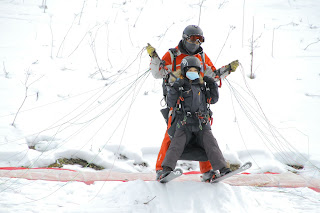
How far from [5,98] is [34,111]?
0.45m

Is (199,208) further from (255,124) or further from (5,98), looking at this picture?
(5,98)

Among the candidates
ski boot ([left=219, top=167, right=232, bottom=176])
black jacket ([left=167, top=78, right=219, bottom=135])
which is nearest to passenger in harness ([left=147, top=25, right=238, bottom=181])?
black jacket ([left=167, top=78, right=219, bottom=135])

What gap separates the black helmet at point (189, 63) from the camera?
3262mm

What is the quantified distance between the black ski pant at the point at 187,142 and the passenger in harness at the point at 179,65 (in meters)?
0.18

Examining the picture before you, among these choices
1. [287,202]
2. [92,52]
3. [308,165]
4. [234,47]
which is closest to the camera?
[287,202]

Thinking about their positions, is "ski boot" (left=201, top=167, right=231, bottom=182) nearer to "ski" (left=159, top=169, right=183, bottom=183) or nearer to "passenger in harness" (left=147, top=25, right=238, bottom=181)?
"passenger in harness" (left=147, top=25, right=238, bottom=181)

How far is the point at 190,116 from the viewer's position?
3.28 m

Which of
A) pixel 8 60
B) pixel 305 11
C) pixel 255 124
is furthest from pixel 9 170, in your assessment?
pixel 305 11

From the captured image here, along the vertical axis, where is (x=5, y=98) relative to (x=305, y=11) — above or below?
below

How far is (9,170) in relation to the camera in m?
3.66

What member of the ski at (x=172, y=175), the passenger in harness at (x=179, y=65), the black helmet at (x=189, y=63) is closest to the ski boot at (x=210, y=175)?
the passenger in harness at (x=179, y=65)

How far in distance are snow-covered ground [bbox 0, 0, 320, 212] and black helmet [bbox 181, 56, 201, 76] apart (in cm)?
69

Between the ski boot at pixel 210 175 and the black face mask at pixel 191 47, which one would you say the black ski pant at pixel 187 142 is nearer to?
the ski boot at pixel 210 175

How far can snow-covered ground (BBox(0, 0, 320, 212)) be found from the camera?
3299mm
